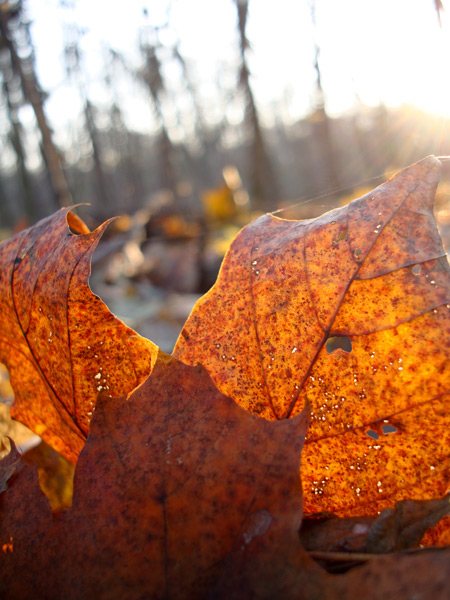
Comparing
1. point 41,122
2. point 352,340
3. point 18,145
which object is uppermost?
point 18,145

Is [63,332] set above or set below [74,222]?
below

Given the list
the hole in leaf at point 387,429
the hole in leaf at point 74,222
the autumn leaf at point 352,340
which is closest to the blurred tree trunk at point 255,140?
the hole in leaf at point 74,222

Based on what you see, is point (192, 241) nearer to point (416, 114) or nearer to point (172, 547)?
point (172, 547)

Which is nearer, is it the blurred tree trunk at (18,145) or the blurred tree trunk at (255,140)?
the blurred tree trunk at (255,140)

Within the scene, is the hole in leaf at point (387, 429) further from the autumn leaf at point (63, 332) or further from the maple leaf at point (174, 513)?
the autumn leaf at point (63, 332)

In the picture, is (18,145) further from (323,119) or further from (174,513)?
(174,513)

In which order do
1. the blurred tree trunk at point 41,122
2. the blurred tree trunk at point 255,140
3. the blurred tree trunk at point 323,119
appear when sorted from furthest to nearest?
the blurred tree trunk at point 323,119, the blurred tree trunk at point 255,140, the blurred tree trunk at point 41,122

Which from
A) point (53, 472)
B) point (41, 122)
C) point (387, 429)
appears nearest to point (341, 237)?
point (387, 429)

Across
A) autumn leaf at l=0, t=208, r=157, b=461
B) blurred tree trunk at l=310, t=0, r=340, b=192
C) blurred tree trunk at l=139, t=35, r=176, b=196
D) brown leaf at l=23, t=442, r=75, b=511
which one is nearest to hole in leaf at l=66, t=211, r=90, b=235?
autumn leaf at l=0, t=208, r=157, b=461
